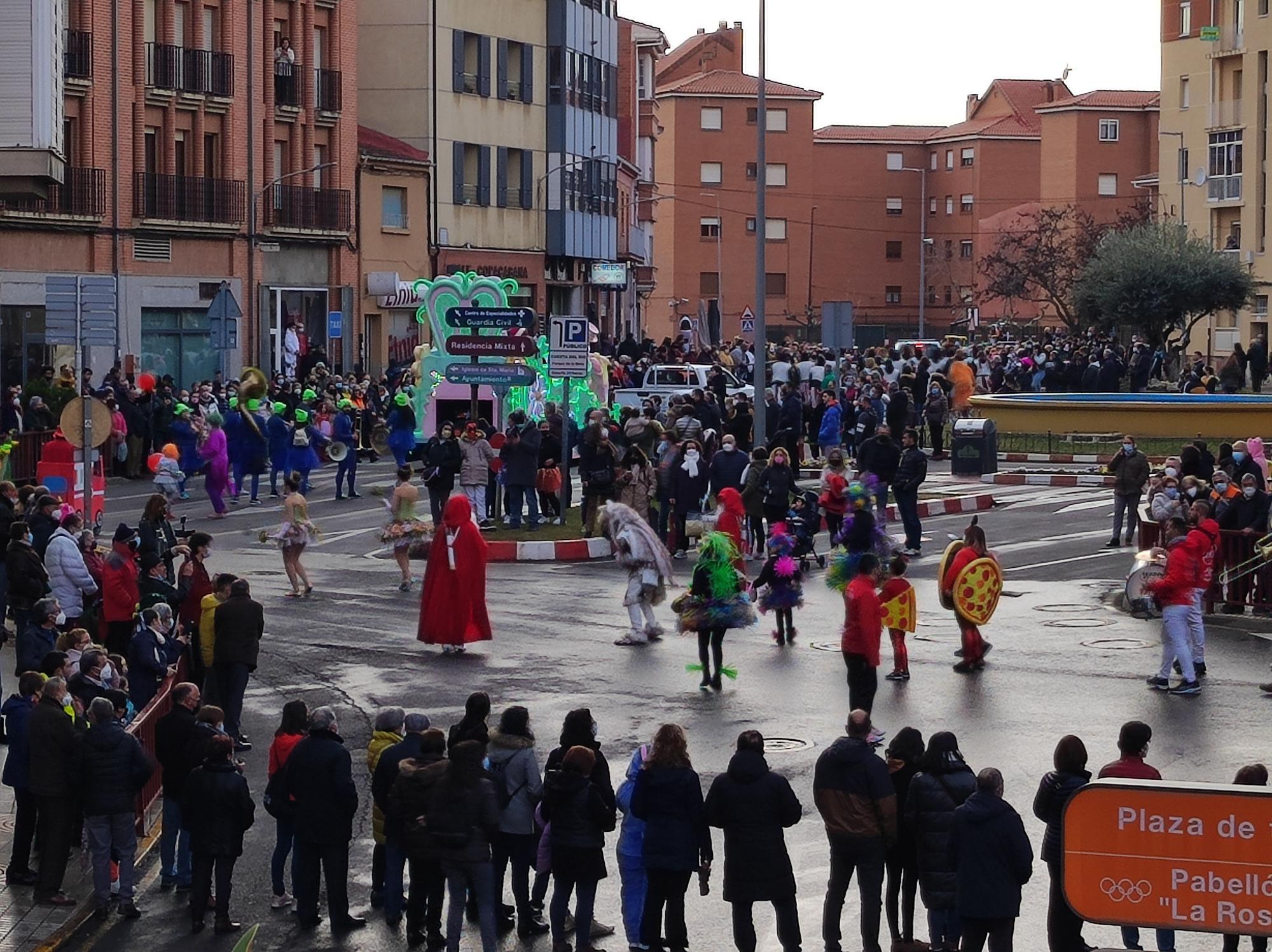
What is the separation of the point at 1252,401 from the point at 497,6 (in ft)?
95.7

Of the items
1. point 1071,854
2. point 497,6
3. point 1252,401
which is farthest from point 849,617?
point 497,6

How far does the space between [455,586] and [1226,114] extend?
206 feet

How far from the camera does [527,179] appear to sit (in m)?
64.2

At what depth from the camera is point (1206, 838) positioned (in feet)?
21.2

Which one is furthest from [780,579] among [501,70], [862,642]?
[501,70]

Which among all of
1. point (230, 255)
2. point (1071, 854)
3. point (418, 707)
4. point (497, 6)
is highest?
point (497, 6)

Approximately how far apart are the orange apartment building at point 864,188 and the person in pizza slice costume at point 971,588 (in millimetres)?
80057

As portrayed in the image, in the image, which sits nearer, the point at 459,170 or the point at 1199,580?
the point at 1199,580

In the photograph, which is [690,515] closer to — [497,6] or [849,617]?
[849,617]

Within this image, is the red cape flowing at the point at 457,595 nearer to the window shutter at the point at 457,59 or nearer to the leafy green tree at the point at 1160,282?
the window shutter at the point at 457,59

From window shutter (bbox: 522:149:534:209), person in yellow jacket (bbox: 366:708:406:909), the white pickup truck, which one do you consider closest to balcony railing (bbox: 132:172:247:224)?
the white pickup truck

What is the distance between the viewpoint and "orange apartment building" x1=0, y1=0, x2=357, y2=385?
45.2 metres

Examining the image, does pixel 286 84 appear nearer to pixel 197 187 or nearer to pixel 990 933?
pixel 197 187

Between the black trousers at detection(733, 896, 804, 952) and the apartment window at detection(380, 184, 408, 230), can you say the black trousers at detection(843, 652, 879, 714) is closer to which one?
the black trousers at detection(733, 896, 804, 952)
